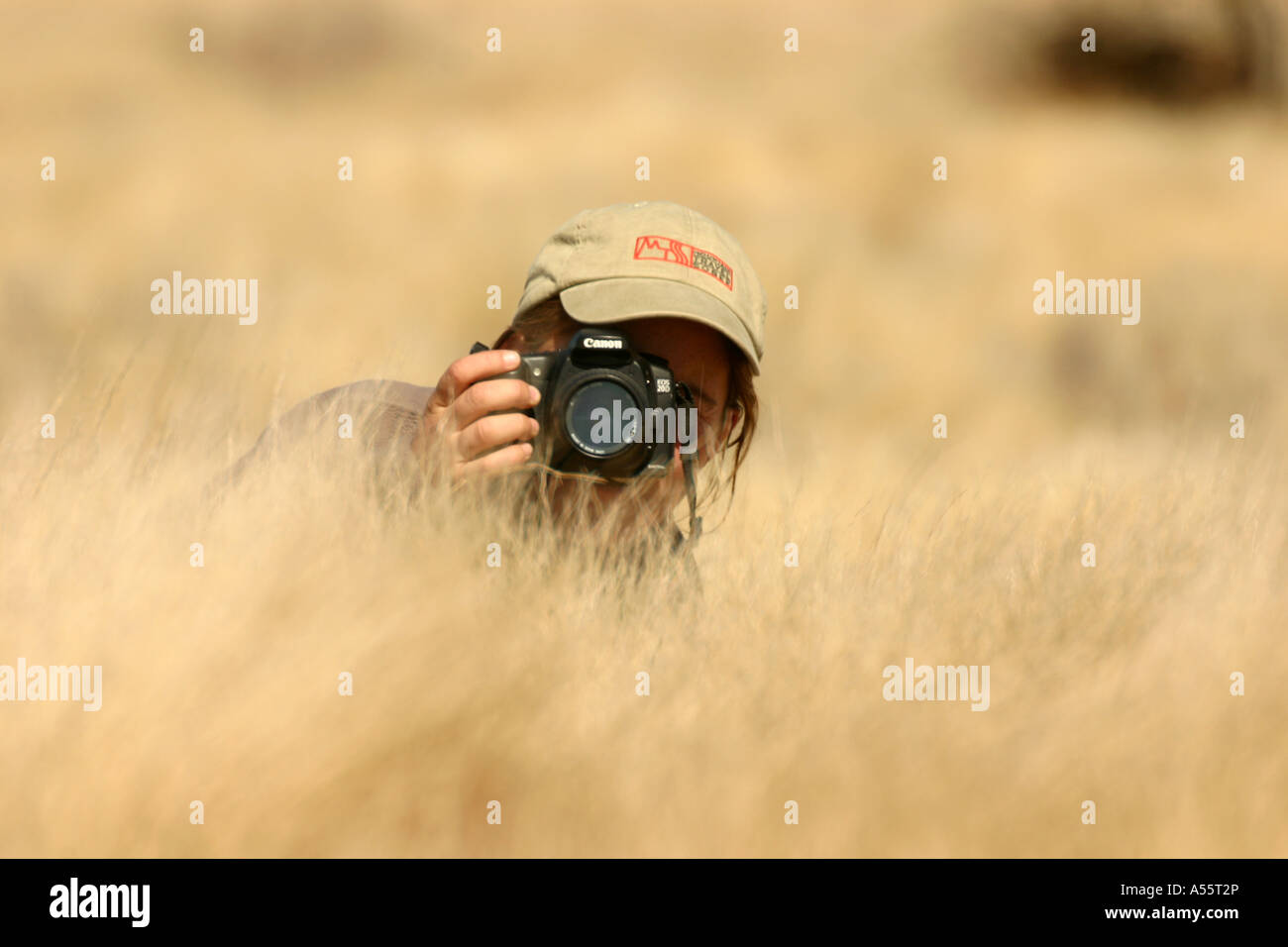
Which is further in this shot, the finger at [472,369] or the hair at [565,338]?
the hair at [565,338]

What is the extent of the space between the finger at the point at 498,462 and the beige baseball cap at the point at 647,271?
0.21m

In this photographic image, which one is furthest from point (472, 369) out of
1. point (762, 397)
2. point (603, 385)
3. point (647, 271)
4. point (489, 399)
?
point (762, 397)

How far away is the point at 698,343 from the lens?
1625mm

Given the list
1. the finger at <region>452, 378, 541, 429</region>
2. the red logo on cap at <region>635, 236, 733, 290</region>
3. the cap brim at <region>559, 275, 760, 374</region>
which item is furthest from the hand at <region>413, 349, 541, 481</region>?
the red logo on cap at <region>635, 236, 733, 290</region>

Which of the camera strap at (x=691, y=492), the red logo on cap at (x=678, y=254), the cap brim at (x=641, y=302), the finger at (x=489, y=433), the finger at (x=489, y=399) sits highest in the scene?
the red logo on cap at (x=678, y=254)

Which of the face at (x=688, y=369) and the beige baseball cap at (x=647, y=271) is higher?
the beige baseball cap at (x=647, y=271)

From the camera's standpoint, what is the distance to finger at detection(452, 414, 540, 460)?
1.39 metres

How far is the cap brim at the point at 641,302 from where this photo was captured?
1481 millimetres

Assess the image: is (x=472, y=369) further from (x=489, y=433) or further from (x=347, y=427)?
(x=347, y=427)

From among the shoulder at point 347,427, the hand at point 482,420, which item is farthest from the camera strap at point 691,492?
the shoulder at point 347,427

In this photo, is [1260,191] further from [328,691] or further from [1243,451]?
[328,691]

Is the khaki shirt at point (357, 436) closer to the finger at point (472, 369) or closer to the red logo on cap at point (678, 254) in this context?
the finger at point (472, 369)

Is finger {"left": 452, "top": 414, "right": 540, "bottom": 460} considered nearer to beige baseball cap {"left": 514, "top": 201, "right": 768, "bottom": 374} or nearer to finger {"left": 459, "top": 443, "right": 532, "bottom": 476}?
finger {"left": 459, "top": 443, "right": 532, "bottom": 476}

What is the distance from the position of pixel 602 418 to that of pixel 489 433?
0.14 meters
